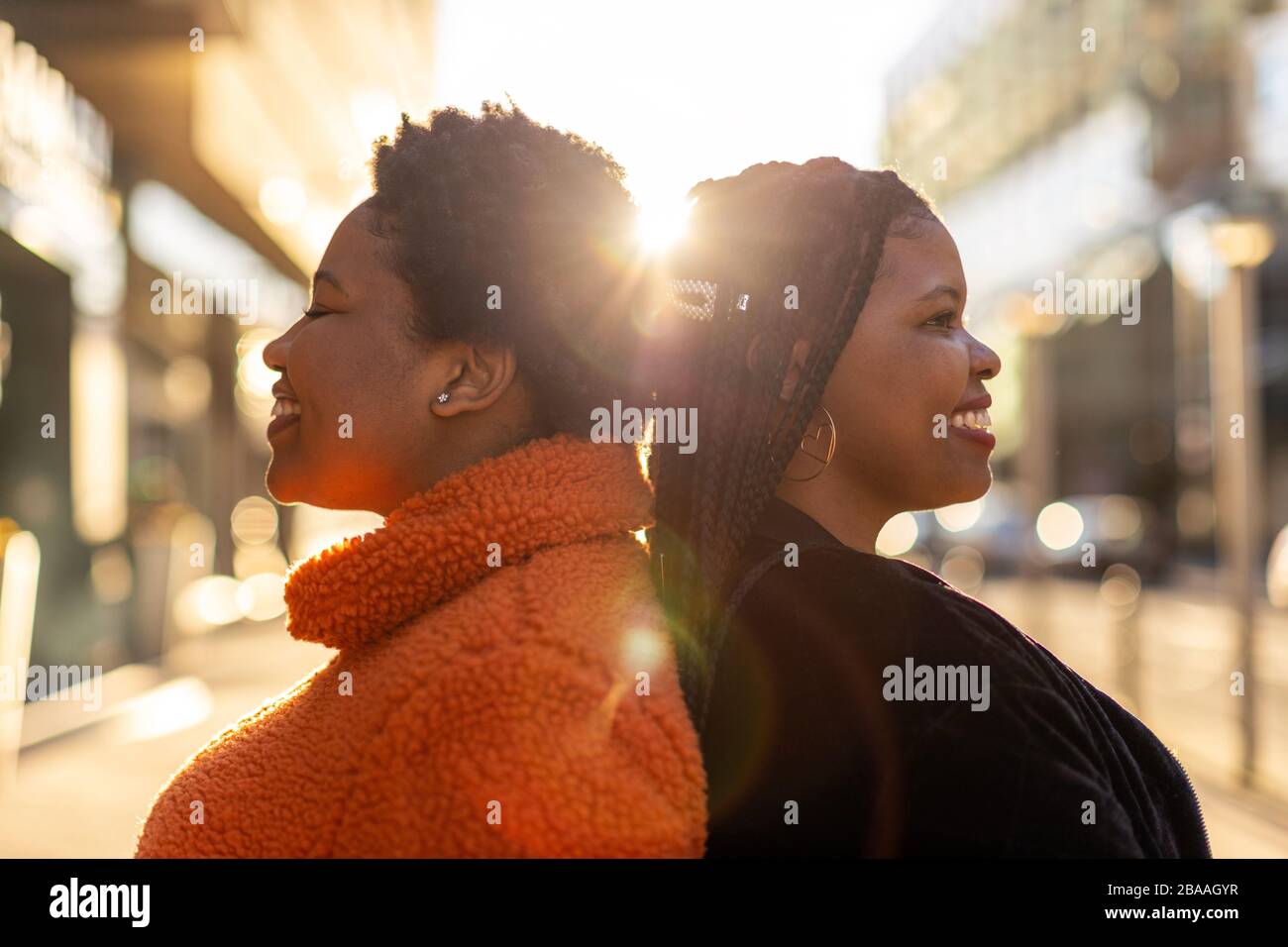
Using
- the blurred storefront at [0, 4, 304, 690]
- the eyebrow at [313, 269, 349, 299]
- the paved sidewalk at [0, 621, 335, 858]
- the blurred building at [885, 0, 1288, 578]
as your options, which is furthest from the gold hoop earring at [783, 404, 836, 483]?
the blurred building at [885, 0, 1288, 578]

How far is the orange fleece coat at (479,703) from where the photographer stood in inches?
46.6

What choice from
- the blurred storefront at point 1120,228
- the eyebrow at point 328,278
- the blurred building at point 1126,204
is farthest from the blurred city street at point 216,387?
the blurred building at point 1126,204

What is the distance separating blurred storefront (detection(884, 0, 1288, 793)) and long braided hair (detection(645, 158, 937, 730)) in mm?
17758

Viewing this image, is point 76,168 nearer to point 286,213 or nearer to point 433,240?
point 286,213

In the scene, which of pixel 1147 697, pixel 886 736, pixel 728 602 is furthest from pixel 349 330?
pixel 1147 697

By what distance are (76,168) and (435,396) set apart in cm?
906

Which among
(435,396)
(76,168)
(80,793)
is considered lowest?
(80,793)

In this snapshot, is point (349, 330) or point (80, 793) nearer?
point (349, 330)

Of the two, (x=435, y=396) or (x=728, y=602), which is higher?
(x=435, y=396)

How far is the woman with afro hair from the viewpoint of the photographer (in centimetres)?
120

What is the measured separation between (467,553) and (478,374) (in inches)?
9.8

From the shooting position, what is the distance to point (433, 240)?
152 cm
